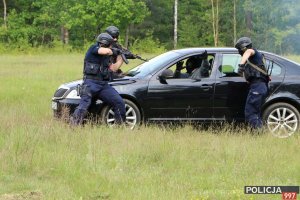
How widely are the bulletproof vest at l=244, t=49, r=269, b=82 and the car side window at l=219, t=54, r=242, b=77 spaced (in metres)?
0.37

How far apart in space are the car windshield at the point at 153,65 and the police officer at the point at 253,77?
116 centimetres

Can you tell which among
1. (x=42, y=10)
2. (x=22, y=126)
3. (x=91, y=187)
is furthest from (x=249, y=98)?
(x=42, y=10)

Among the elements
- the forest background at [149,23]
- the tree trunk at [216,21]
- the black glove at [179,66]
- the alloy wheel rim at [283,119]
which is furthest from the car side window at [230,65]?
the tree trunk at [216,21]

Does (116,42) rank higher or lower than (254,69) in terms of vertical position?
higher

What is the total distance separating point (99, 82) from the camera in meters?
8.73

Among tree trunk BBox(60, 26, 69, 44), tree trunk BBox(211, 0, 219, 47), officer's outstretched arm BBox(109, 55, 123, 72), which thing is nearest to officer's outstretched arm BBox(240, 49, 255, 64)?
officer's outstretched arm BBox(109, 55, 123, 72)

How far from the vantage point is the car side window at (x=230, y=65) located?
9.16m

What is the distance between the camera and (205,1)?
51625 mm

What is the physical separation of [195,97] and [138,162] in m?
2.79

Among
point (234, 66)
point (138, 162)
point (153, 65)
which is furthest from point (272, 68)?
point (138, 162)

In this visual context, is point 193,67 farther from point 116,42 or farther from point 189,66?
point 116,42

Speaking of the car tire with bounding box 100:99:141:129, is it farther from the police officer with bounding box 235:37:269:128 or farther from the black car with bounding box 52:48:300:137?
the police officer with bounding box 235:37:269:128

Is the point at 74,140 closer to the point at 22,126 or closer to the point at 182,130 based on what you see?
the point at 22,126

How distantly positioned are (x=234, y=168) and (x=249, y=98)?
262cm
